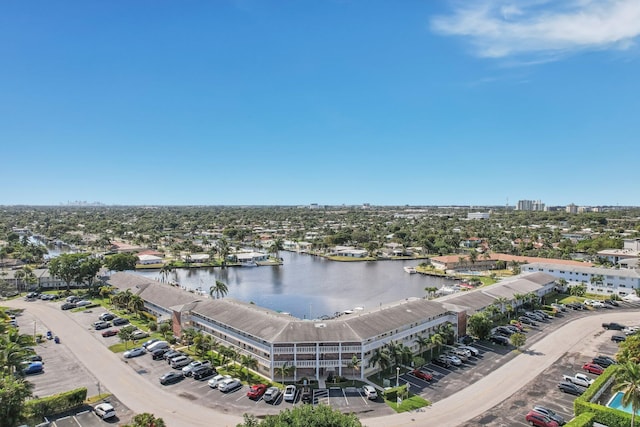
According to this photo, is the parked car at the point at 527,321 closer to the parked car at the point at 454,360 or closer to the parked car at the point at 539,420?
the parked car at the point at 454,360

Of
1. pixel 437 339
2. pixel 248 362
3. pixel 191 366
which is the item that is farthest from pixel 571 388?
pixel 191 366

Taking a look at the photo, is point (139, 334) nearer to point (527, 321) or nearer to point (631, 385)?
point (631, 385)

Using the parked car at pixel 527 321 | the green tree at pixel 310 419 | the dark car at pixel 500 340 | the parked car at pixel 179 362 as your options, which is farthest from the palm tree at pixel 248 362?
the parked car at pixel 527 321

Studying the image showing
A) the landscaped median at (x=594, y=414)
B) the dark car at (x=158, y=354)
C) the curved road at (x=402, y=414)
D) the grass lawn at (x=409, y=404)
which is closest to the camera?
the landscaped median at (x=594, y=414)

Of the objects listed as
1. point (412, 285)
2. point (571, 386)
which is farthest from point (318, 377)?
point (412, 285)

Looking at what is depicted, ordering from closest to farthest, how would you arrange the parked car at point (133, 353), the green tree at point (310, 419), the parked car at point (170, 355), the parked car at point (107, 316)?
the green tree at point (310, 419)
the parked car at point (170, 355)
the parked car at point (133, 353)
the parked car at point (107, 316)

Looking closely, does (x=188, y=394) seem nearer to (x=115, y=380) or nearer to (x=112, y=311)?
(x=115, y=380)
